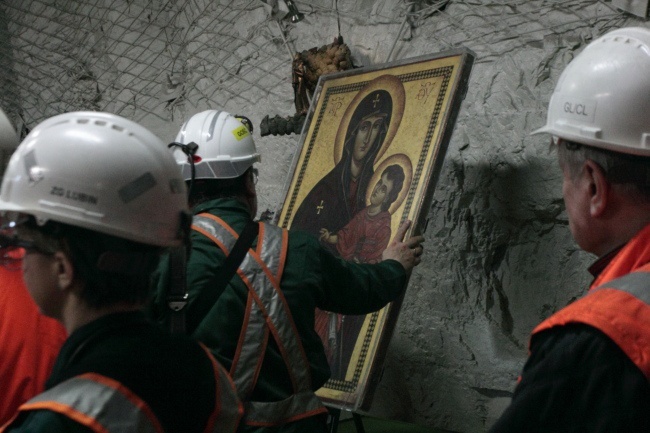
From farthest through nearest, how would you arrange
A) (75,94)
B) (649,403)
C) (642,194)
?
(75,94)
(642,194)
(649,403)

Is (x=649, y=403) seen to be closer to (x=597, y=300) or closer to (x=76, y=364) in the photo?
(x=597, y=300)

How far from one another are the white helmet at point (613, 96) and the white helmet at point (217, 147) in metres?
1.21

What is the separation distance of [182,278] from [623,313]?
3.96ft

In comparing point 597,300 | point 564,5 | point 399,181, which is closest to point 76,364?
point 597,300

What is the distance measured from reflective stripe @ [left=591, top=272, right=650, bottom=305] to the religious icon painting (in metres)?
1.65

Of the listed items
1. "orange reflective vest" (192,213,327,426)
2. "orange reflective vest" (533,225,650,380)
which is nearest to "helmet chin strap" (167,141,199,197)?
"orange reflective vest" (192,213,327,426)

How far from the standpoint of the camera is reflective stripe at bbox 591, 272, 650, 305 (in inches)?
44.4

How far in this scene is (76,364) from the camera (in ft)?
3.92

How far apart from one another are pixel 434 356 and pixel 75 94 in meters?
3.23

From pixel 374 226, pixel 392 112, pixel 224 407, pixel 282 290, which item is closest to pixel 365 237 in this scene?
pixel 374 226

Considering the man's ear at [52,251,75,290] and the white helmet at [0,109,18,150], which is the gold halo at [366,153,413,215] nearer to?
the white helmet at [0,109,18,150]

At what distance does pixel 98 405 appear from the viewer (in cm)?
113

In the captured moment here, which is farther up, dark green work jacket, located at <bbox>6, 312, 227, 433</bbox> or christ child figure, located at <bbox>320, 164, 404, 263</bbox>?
christ child figure, located at <bbox>320, 164, 404, 263</bbox>

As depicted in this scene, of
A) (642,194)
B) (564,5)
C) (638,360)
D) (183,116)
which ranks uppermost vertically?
(564,5)
